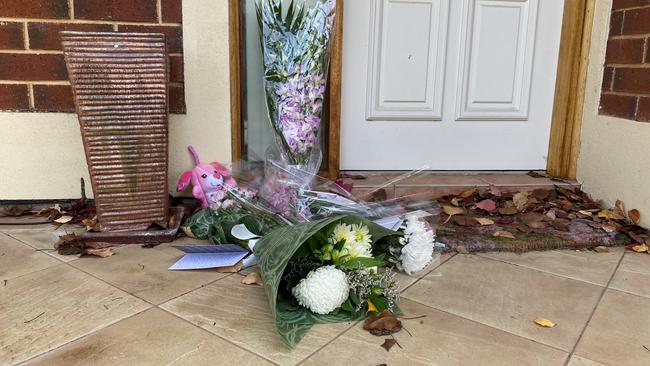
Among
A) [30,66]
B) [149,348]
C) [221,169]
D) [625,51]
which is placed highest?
[625,51]

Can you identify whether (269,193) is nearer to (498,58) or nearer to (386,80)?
(386,80)

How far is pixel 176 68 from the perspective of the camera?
194 centimetres

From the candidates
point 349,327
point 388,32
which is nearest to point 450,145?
point 388,32

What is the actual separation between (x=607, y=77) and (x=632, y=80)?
0.13 meters

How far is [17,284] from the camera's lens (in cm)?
139

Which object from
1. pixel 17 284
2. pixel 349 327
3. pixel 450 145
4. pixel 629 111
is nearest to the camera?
pixel 349 327

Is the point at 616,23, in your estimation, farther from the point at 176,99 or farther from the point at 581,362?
the point at 176,99

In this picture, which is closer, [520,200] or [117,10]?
[117,10]

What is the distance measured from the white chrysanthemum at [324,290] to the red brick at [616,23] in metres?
1.53

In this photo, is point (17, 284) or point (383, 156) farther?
point (383, 156)

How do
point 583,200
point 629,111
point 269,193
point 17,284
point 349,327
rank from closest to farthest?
1. point 349,327
2. point 17,284
3. point 269,193
4. point 629,111
5. point 583,200

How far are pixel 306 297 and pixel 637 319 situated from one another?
80cm

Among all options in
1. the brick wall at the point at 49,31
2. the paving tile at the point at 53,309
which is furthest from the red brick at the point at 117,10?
the paving tile at the point at 53,309

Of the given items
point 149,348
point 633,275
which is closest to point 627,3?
point 633,275
